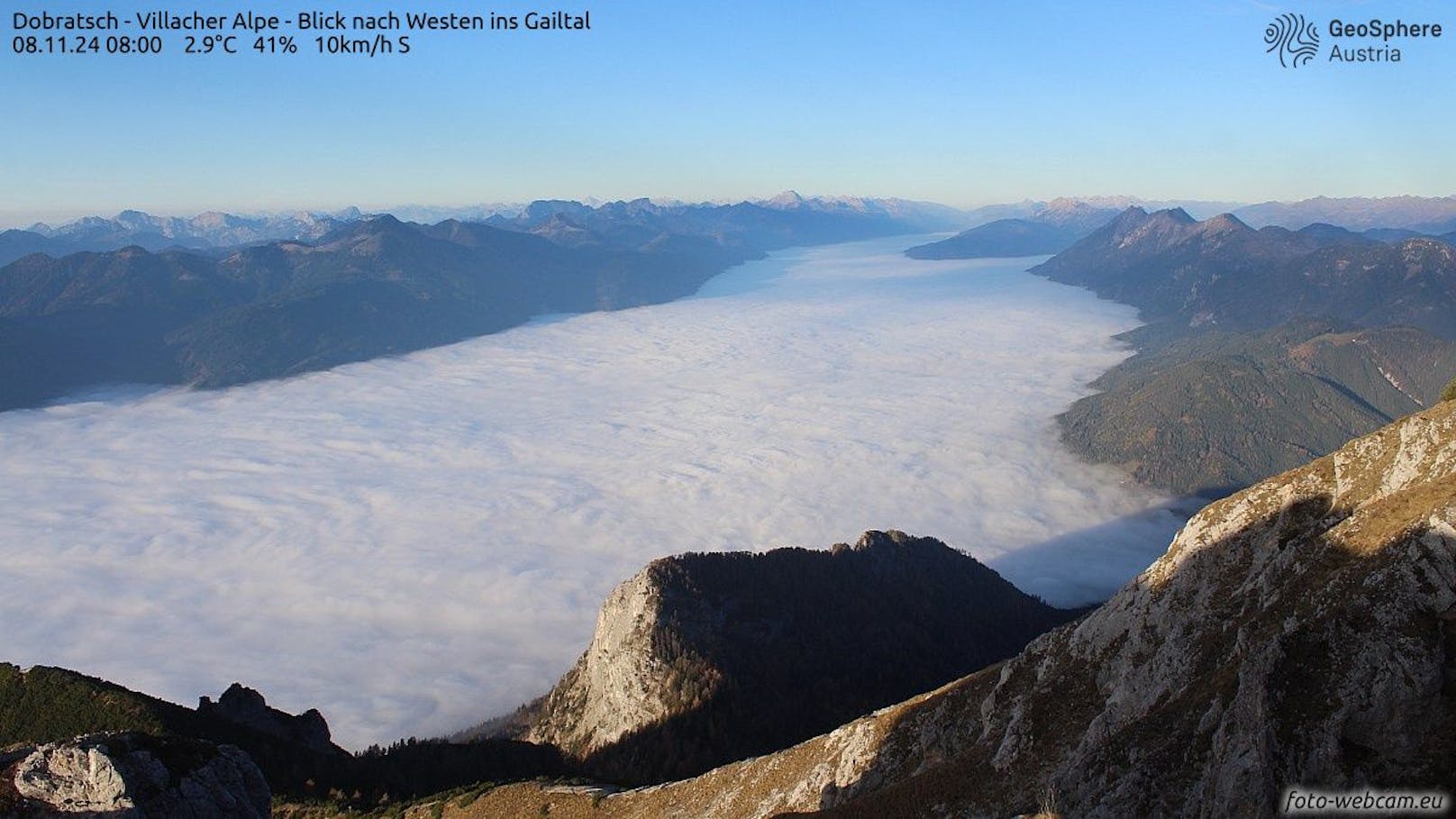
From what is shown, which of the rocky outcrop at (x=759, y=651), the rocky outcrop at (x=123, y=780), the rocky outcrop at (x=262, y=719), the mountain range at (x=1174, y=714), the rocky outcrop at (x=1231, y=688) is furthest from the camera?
the rocky outcrop at (x=759, y=651)

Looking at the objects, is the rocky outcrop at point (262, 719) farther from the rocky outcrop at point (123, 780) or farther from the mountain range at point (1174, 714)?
the rocky outcrop at point (123, 780)

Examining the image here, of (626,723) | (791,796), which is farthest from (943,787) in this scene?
(626,723)

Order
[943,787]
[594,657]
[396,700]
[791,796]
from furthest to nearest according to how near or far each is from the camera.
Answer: [396,700] < [594,657] < [791,796] < [943,787]

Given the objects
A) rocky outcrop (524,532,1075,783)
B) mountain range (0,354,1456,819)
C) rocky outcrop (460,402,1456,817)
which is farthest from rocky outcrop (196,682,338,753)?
rocky outcrop (460,402,1456,817)

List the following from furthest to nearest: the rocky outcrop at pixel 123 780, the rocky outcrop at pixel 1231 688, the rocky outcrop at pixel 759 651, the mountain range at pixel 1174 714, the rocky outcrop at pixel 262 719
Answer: the rocky outcrop at pixel 759 651, the rocky outcrop at pixel 262 719, the rocky outcrop at pixel 123 780, the mountain range at pixel 1174 714, the rocky outcrop at pixel 1231 688

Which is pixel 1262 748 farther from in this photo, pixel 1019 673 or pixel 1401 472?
pixel 1019 673

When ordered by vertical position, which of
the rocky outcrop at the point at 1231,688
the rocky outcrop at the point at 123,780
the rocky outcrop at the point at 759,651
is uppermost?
the rocky outcrop at the point at 1231,688

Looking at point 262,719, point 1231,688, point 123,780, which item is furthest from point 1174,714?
point 262,719

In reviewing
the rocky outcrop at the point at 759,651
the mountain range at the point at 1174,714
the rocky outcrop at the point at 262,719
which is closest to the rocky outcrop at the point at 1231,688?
the mountain range at the point at 1174,714
